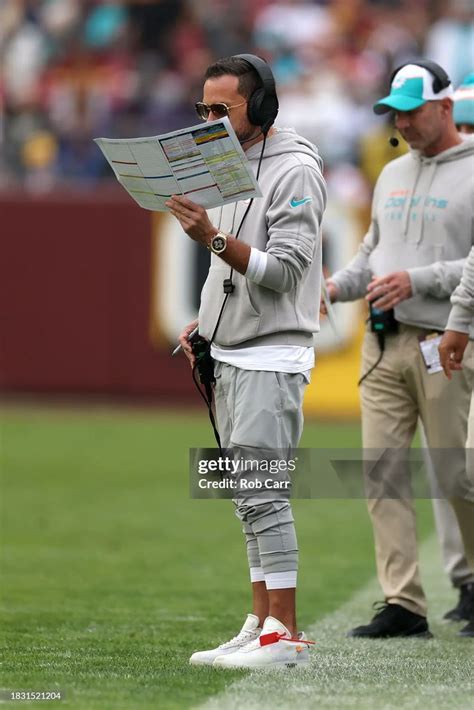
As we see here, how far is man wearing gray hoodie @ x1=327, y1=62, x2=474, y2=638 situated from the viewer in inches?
238

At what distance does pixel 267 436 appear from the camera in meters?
5.00

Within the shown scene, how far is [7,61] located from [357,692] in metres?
14.9

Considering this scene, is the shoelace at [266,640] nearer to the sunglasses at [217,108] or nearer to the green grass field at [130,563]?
the green grass field at [130,563]

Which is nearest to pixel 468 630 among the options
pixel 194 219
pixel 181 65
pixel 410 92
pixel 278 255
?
pixel 278 255

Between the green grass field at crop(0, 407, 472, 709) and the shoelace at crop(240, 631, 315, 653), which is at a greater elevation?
the shoelace at crop(240, 631, 315, 653)

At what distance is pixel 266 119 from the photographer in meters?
5.06

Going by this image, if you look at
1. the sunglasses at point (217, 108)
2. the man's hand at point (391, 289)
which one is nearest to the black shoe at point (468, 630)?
the man's hand at point (391, 289)

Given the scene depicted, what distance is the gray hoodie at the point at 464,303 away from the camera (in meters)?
5.40

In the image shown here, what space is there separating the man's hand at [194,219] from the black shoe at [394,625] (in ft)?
6.46

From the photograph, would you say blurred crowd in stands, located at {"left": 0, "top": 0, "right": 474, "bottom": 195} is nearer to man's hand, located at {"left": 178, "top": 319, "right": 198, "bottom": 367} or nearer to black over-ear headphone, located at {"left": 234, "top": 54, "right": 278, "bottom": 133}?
man's hand, located at {"left": 178, "top": 319, "right": 198, "bottom": 367}

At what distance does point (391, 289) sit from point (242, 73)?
4.22 feet

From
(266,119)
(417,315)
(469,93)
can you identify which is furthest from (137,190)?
(469,93)

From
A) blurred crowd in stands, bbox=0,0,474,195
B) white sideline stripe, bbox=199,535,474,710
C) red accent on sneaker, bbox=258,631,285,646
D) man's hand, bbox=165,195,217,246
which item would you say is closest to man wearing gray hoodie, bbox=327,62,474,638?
white sideline stripe, bbox=199,535,474,710

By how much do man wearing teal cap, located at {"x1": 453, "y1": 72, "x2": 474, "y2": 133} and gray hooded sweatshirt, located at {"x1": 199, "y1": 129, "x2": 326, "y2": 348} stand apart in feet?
5.80
